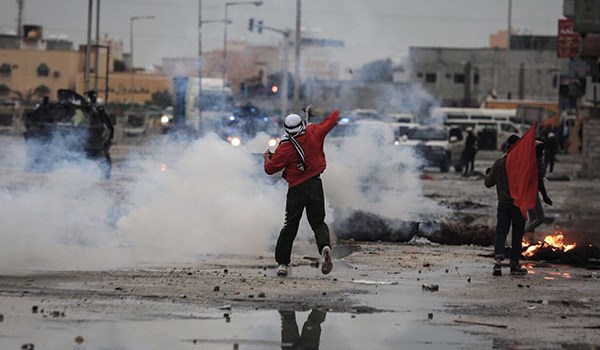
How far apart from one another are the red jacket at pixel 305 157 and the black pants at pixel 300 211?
0.09 meters

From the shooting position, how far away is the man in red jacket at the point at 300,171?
13.2m

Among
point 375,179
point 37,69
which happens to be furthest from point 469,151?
point 37,69

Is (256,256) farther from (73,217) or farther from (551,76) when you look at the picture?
(551,76)

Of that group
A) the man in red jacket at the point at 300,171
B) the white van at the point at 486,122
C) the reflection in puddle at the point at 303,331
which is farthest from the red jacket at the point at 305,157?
the white van at the point at 486,122

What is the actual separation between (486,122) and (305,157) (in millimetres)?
68270

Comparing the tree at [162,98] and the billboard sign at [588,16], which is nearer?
the billboard sign at [588,16]

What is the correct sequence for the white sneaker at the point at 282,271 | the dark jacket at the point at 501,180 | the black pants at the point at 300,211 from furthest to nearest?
the dark jacket at the point at 501,180
the black pants at the point at 300,211
the white sneaker at the point at 282,271

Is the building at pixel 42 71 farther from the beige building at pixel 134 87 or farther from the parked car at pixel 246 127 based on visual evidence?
the parked car at pixel 246 127

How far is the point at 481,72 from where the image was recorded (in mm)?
118625

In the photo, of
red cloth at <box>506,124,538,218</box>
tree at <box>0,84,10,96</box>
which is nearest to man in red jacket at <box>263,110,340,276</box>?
red cloth at <box>506,124,538,218</box>

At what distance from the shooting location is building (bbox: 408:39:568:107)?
115188mm

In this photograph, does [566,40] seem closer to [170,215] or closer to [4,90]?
[4,90]

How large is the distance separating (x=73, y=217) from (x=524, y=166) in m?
6.99

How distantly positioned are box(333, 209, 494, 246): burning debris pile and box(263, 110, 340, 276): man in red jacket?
191 inches
